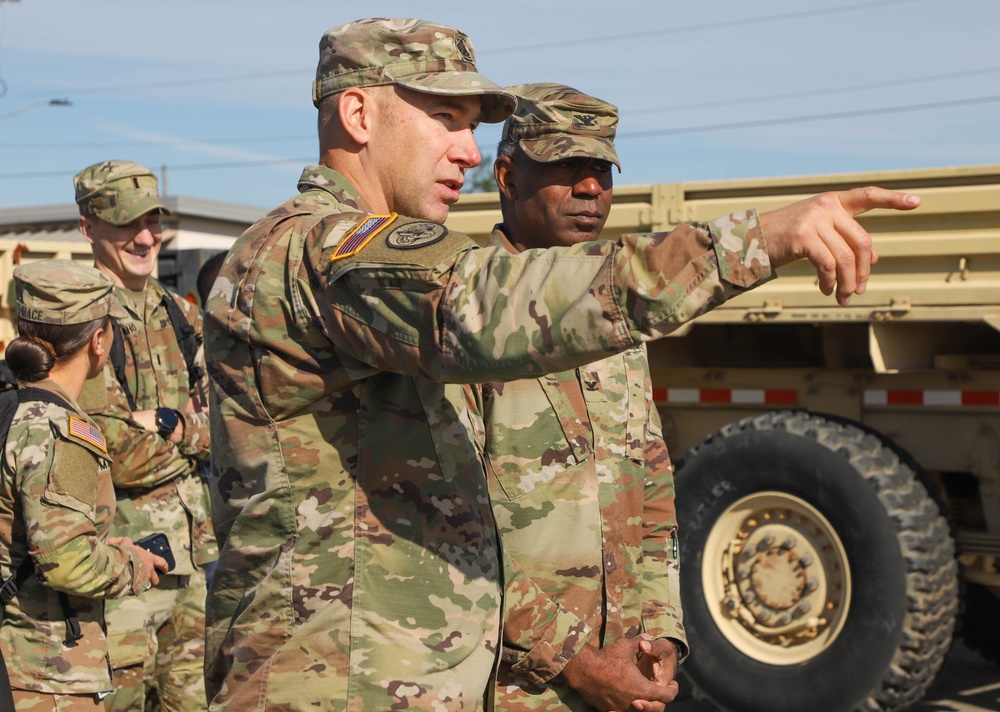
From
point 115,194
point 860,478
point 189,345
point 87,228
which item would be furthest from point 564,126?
point 860,478

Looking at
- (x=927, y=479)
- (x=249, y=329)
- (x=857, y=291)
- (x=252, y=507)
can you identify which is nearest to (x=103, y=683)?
(x=252, y=507)

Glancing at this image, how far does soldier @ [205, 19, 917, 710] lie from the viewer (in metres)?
1.72

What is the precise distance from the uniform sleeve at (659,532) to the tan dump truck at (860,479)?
197 cm

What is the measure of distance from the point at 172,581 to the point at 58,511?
1.01m

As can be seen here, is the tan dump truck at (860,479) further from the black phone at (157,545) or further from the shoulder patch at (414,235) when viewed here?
the shoulder patch at (414,235)

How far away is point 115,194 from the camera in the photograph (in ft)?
14.3

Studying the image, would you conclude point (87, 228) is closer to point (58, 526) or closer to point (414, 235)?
point (58, 526)

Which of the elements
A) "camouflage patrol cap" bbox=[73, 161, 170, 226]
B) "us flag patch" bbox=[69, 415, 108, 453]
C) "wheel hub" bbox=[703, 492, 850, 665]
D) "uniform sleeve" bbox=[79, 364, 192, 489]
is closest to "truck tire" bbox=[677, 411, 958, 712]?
"wheel hub" bbox=[703, 492, 850, 665]

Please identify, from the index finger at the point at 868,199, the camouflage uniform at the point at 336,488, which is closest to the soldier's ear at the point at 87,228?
the camouflage uniform at the point at 336,488

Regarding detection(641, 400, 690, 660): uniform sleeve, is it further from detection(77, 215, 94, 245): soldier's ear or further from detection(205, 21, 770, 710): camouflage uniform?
detection(77, 215, 94, 245): soldier's ear

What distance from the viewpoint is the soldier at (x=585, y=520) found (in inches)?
97.7

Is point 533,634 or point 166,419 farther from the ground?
point 166,419

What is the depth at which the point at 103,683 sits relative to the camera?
3.27 meters

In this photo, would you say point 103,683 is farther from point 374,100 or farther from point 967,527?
point 967,527
